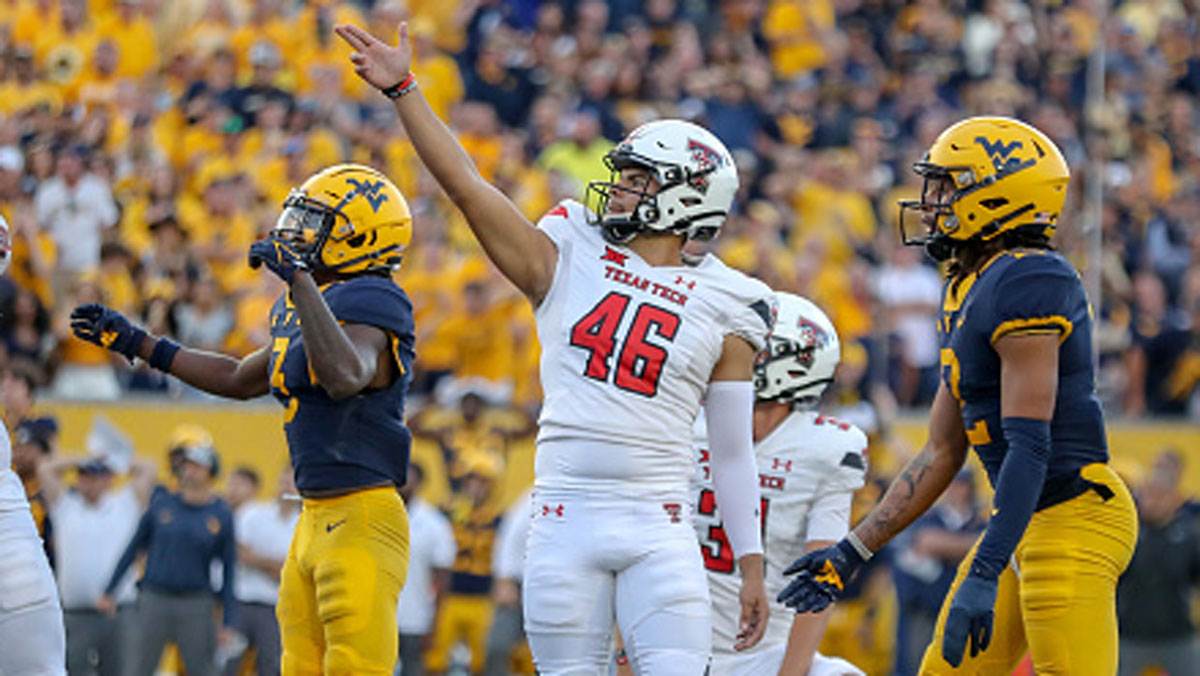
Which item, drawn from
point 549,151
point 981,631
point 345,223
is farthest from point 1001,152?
point 549,151

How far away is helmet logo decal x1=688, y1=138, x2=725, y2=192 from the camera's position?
5750mm

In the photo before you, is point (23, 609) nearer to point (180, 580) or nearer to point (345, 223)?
point (345, 223)

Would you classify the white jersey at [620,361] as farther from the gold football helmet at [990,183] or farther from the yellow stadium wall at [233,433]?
the yellow stadium wall at [233,433]

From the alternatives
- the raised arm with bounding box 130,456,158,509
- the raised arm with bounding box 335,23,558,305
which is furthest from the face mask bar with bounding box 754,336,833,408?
the raised arm with bounding box 130,456,158,509

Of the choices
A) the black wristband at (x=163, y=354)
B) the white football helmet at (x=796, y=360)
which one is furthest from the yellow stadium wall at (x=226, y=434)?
the white football helmet at (x=796, y=360)

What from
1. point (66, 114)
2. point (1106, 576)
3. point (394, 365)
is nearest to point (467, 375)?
point (66, 114)

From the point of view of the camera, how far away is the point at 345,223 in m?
6.37

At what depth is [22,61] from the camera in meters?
14.1

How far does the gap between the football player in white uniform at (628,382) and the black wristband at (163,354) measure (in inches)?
57.7

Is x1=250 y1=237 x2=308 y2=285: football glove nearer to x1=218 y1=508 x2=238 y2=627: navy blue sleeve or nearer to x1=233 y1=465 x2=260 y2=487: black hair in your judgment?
x1=218 y1=508 x2=238 y2=627: navy blue sleeve

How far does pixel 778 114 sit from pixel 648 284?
10.4 m

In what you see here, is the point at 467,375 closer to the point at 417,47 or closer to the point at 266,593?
the point at 266,593

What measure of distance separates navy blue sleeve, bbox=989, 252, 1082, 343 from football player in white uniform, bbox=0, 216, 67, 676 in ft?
9.75

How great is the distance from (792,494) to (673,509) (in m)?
1.14
